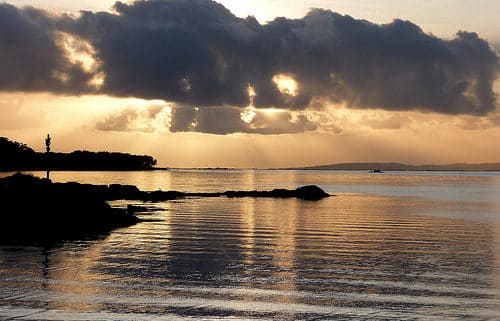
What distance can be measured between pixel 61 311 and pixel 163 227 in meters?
27.8

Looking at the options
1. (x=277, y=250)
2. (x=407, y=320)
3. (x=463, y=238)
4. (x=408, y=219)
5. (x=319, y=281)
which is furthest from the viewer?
(x=408, y=219)

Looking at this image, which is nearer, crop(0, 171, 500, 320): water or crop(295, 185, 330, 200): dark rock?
crop(0, 171, 500, 320): water

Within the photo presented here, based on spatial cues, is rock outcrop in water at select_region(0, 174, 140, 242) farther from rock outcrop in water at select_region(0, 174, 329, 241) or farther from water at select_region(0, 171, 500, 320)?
water at select_region(0, 171, 500, 320)

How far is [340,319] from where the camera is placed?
1548 centimetres

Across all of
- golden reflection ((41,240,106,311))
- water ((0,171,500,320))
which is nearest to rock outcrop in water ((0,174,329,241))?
water ((0,171,500,320))

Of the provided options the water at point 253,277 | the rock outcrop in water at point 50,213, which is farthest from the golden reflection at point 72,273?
A: the rock outcrop in water at point 50,213

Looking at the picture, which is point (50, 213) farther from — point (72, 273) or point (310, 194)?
point (310, 194)

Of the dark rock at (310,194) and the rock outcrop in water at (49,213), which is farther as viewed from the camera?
the dark rock at (310,194)

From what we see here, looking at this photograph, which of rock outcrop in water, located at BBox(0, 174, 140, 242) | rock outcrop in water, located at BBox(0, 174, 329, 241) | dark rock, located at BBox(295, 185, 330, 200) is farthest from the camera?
dark rock, located at BBox(295, 185, 330, 200)

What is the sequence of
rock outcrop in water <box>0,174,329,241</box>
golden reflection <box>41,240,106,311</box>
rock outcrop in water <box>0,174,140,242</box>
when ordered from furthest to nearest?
1. rock outcrop in water <box>0,174,140,242</box>
2. rock outcrop in water <box>0,174,329,241</box>
3. golden reflection <box>41,240,106,311</box>

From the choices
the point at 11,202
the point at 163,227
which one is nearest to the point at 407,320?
the point at 163,227

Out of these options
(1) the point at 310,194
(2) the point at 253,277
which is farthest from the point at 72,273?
(1) the point at 310,194

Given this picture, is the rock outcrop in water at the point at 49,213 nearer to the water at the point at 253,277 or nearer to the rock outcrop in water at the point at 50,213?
the rock outcrop in water at the point at 50,213

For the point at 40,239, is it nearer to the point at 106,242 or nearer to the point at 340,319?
the point at 106,242
